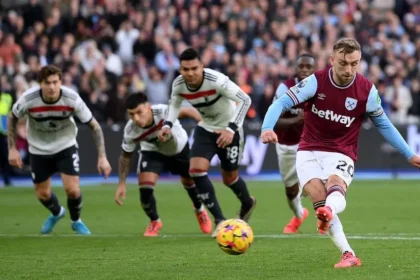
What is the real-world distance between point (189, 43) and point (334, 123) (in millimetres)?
17947

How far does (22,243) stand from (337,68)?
4906mm

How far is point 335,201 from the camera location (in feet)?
31.3

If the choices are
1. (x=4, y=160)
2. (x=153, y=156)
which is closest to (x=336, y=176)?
(x=153, y=156)

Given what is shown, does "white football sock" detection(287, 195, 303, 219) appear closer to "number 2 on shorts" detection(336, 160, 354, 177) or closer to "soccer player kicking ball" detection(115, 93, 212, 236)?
"soccer player kicking ball" detection(115, 93, 212, 236)

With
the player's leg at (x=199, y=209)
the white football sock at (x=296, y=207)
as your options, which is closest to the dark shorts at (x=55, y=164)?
the player's leg at (x=199, y=209)

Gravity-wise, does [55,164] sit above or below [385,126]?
below

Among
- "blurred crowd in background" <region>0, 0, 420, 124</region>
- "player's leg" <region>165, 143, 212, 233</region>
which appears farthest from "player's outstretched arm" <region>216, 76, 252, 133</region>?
"blurred crowd in background" <region>0, 0, 420, 124</region>

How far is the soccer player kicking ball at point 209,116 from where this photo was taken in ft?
42.9

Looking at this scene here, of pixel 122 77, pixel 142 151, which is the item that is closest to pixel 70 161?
pixel 142 151

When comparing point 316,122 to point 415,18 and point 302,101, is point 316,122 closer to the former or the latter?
point 302,101

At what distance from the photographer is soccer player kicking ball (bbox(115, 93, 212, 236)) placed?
45.2ft

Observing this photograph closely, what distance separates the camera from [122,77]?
83.8 ft

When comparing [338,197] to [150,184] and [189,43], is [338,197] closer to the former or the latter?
[150,184]

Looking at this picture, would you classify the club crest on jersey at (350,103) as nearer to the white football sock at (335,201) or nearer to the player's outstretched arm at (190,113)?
the white football sock at (335,201)
